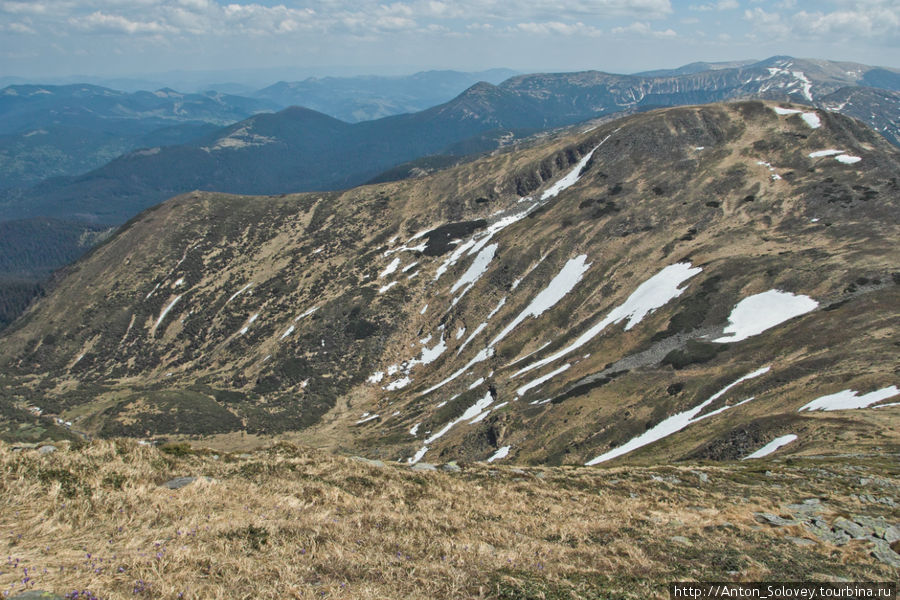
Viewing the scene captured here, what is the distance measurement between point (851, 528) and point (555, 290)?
3629 inches

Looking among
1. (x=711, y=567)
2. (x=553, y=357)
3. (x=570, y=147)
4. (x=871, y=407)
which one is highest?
(x=570, y=147)

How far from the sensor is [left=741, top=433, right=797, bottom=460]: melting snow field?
4378 centimetres

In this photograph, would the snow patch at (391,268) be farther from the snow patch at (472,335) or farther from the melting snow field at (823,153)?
the melting snow field at (823,153)

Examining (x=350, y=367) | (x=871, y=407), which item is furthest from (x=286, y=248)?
(x=871, y=407)

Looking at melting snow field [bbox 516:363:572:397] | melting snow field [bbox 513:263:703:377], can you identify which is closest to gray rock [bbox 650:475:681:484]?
melting snow field [bbox 516:363:572:397]

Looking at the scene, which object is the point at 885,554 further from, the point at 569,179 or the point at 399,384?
the point at 569,179

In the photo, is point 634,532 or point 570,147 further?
point 570,147

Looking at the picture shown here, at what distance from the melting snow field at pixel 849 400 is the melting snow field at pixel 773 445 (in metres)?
7.90

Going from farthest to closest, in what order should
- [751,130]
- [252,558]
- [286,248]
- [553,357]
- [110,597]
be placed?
1. [286,248]
2. [751,130]
3. [553,357]
4. [252,558]
5. [110,597]

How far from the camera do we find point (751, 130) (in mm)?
146125

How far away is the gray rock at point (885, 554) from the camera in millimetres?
18266

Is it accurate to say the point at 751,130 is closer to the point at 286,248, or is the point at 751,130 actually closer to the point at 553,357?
the point at 553,357

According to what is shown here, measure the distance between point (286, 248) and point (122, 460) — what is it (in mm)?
170191

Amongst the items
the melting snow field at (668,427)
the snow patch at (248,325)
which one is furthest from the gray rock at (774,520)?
the snow patch at (248,325)
